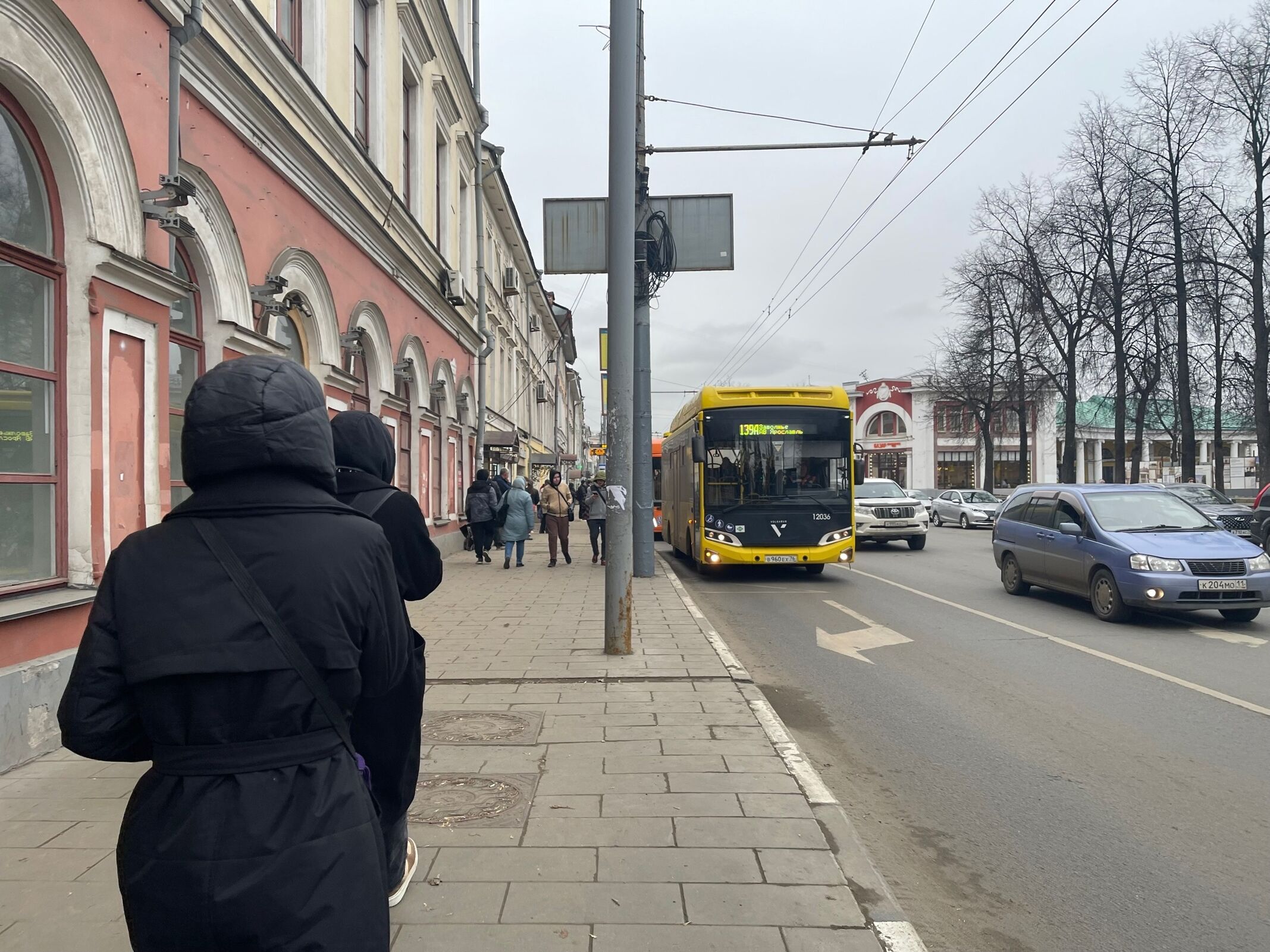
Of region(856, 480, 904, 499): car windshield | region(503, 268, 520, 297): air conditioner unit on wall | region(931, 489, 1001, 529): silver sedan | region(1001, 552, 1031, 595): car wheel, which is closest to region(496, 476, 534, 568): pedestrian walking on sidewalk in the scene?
region(1001, 552, 1031, 595): car wheel

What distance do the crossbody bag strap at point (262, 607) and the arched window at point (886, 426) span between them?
76.1m

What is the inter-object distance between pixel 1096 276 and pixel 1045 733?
103 feet

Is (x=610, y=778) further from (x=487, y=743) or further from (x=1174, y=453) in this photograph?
(x=1174, y=453)

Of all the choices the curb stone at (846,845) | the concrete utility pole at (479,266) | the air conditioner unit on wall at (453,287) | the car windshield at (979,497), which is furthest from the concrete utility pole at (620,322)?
the car windshield at (979,497)

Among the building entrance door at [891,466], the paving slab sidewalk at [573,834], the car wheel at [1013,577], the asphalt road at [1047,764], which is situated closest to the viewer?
the paving slab sidewalk at [573,834]

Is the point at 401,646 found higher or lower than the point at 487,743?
higher

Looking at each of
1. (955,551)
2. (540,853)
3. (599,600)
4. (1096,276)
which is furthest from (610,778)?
(1096,276)

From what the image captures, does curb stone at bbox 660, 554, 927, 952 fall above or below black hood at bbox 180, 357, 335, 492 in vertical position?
below

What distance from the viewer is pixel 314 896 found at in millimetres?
1755

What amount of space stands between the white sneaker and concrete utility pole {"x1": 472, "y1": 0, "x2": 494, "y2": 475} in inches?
754

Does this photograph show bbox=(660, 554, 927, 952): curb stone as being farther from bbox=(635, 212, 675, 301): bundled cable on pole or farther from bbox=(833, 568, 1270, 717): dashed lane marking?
bbox=(635, 212, 675, 301): bundled cable on pole

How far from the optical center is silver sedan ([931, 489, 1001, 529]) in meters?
33.3

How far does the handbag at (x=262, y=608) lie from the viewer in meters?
1.74

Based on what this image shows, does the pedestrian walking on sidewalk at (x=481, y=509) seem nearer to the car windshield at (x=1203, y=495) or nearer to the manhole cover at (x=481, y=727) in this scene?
the manhole cover at (x=481, y=727)
